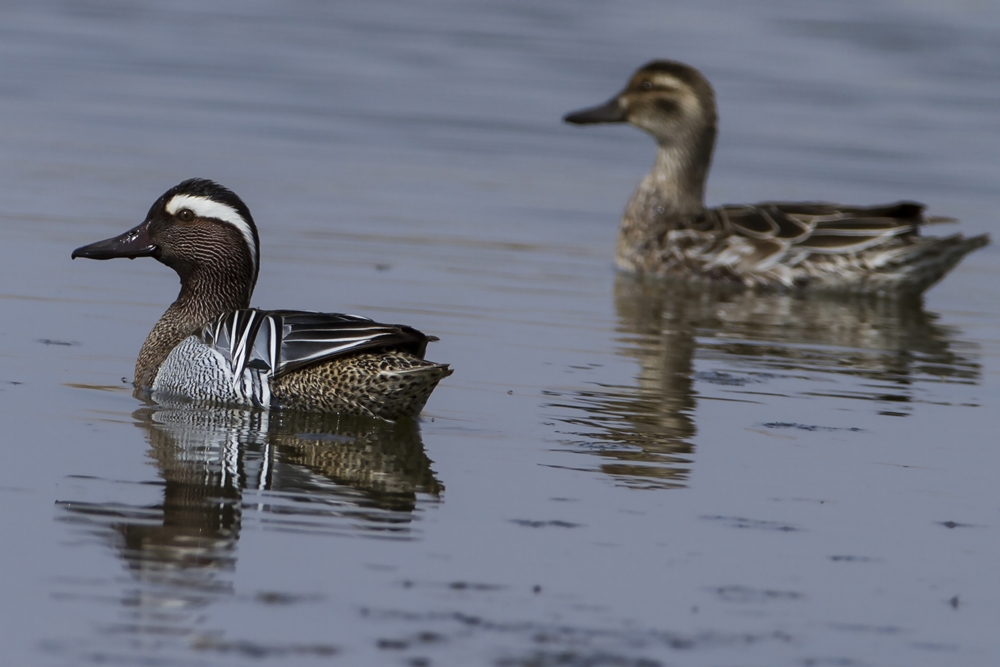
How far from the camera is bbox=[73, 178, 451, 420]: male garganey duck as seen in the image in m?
7.39

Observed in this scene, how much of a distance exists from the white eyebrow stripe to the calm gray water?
886 mm

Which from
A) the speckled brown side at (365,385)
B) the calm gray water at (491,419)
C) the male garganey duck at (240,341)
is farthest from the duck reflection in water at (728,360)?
the male garganey duck at (240,341)

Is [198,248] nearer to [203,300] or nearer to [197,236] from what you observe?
[197,236]

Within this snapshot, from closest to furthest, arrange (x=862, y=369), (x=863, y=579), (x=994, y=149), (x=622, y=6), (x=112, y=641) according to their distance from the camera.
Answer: (x=112, y=641) → (x=863, y=579) → (x=862, y=369) → (x=994, y=149) → (x=622, y=6)

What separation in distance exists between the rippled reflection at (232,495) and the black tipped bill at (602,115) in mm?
7417

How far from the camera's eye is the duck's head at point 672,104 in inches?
553

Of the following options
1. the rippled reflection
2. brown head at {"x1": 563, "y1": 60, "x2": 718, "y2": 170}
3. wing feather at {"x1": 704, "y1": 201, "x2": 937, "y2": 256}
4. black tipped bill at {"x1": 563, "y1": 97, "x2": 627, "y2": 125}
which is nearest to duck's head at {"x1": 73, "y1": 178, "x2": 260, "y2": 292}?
the rippled reflection

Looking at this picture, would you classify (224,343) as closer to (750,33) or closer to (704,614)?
(704,614)

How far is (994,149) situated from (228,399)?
12.9 meters

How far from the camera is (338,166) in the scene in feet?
51.0

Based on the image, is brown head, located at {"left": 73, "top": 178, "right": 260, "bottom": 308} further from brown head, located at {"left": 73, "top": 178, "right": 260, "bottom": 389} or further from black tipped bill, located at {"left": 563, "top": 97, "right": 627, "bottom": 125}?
black tipped bill, located at {"left": 563, "top": 97, "right": 627, "bottom": 125}

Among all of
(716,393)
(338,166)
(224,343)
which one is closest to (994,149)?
(338,166)

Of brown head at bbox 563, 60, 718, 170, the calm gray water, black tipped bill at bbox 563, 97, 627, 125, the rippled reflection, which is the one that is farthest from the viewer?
black tipped bill at bbox 563, 97, 627, 125

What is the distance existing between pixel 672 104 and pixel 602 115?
0.69 meters
